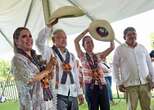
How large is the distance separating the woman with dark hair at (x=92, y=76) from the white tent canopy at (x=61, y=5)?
60.8 inches

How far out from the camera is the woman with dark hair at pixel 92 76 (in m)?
5.88

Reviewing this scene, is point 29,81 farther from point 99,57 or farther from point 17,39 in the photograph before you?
point 99,57

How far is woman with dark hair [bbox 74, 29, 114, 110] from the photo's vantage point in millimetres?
5883

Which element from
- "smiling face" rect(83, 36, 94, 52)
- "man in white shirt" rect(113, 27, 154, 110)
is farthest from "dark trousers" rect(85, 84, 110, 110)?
"smiling face" rect(83, 36, 94, 52)

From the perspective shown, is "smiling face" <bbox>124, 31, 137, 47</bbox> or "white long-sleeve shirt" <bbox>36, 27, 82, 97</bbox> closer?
"white long-sleeve shirt" <bbox>36, 27, 82, 97</bbox>

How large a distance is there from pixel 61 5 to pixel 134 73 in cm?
337

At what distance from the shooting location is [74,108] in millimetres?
4977

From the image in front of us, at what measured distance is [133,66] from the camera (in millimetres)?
5934

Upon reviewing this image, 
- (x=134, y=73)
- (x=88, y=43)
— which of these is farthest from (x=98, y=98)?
(x=88, y=43)

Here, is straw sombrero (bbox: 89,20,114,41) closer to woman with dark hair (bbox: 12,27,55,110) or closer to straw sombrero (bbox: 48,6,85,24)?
straw sombrero (bbox: 48,6,85,24)

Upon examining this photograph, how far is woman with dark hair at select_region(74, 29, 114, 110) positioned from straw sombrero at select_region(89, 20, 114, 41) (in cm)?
14

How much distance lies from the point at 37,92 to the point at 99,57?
91.9 inches

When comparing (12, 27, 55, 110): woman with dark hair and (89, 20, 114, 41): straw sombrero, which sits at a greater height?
(89, 20, 114, 41): straw sombrero

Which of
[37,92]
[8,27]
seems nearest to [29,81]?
[37,92]
